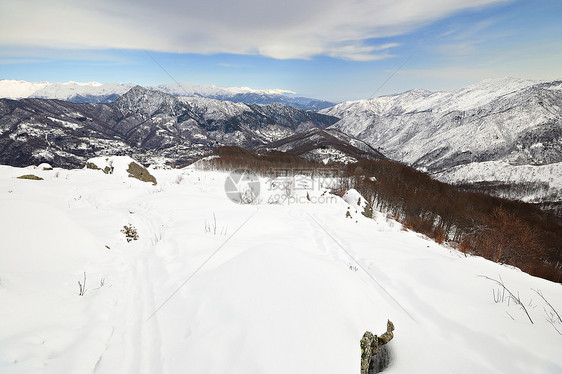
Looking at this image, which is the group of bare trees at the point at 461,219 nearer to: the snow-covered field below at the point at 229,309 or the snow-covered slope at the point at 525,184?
the snow-covered field below at the point at 229,309

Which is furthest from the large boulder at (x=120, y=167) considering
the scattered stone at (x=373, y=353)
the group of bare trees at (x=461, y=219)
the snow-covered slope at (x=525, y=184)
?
the snow-covered slope at (x=525, y=184)

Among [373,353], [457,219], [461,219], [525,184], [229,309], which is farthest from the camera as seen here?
[525,184]

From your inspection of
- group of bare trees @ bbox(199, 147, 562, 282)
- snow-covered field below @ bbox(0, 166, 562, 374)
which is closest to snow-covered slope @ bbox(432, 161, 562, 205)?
group of bare trees @ bbox(199, 147, 562, 282)

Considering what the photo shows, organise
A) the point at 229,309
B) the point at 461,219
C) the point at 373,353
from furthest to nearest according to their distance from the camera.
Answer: the point at 461,219, the point at 229,309, the point at 373,353

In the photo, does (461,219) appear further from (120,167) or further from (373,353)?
(120,167)

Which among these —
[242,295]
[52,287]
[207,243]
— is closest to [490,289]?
[242,295]

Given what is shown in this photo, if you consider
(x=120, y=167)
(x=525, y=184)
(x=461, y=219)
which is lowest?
(x=461, y=219)

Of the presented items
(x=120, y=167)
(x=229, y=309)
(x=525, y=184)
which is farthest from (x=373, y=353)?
(x=525, y=184)

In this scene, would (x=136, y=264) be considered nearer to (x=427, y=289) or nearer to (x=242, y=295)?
(x=242, y=295)
